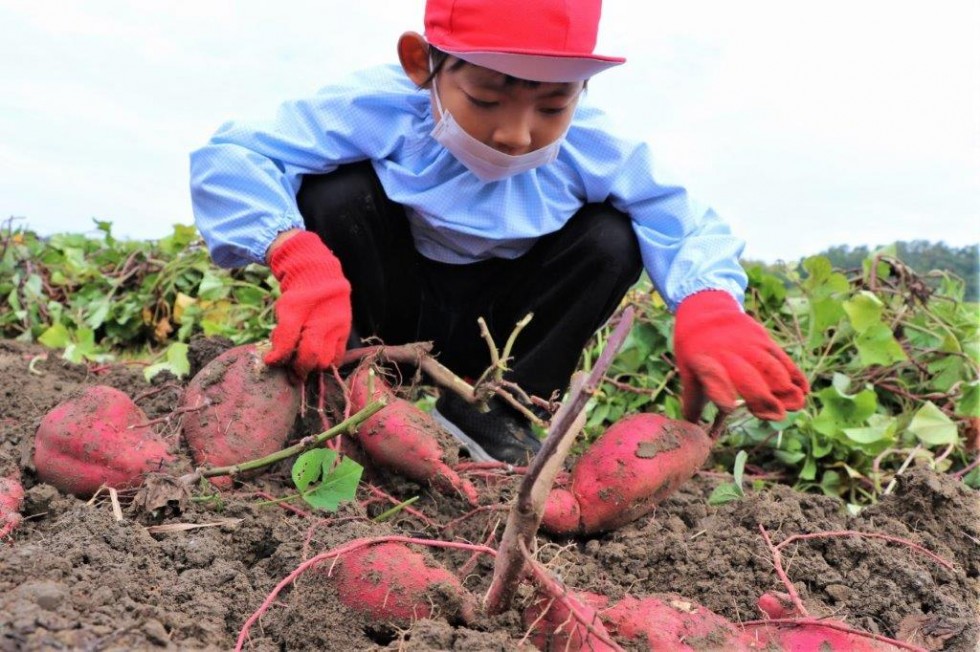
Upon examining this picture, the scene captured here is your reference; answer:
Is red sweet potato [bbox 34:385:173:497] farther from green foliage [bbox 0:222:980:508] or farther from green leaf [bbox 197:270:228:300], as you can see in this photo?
green leaf [bbox 197:270:228:300]

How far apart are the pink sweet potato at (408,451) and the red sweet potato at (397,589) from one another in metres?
0.33

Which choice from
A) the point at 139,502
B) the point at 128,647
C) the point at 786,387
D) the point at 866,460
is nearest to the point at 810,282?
the point at 866,460

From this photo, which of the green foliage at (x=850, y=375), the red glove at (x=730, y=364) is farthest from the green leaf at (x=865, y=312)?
the red glove at (x=730, y=364)

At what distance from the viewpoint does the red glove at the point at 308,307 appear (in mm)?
1519

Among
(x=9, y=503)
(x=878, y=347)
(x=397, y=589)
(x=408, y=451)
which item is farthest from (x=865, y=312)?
(x=9, y=503)

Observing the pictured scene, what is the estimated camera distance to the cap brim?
4.76 ft

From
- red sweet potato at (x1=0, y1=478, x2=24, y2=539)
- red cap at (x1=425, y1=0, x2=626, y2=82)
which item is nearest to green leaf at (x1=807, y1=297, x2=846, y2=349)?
red cap at (x1=425, y1=0, x2=626, y2=82)

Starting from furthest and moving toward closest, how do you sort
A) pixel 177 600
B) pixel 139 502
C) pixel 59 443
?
1. pixel 59 443
2. pixel 139 502
3. pixel 177 600

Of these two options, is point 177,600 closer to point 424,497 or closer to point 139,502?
point 139,502

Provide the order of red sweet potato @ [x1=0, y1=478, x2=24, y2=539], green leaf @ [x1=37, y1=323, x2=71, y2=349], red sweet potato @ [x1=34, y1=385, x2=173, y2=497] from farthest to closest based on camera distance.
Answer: green leaf @ [x1=37, y1=323, x2=71, y2=349], red sweet potato @ [x1=34, y1=385, x2=173, y2=497], red sweet potato @ [x1=0, y1=478, x2=24, y2=539]

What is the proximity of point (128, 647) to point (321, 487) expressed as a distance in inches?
17.2

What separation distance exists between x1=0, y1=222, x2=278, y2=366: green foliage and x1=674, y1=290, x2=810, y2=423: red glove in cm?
145

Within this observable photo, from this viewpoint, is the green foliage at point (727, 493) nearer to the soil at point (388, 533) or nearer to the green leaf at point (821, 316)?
the soil at point (388, 533)

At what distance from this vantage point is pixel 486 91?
5.06 feet
